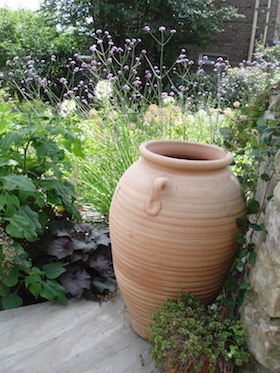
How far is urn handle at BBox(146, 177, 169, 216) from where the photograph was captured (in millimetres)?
1625

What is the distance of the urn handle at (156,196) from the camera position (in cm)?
162

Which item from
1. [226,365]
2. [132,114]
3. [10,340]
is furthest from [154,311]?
[132,114]

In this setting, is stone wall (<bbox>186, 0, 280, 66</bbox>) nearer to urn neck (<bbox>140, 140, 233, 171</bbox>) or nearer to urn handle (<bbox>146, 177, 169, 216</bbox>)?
urn neck (<bbox>140, 140, 233, 171</bbox>)

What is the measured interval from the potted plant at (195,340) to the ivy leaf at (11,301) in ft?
2.79

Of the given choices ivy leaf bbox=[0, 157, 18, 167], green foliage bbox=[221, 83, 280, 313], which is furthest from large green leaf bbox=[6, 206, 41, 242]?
green foliage bbox=[221, 83, 280, 313]

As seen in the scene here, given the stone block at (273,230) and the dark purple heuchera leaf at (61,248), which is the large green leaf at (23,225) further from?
the stone block at (273,230)

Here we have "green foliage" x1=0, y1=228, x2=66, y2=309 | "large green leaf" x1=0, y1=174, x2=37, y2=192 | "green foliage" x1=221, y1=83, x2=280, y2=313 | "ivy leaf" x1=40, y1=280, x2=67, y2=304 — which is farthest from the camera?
"ivy leaf" x1=40, y1=280, x2=67, y2=304

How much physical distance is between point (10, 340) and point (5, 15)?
9088 millimetres

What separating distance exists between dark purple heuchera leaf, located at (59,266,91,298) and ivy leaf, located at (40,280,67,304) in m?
0.05

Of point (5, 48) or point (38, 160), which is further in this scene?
point (5, 48)

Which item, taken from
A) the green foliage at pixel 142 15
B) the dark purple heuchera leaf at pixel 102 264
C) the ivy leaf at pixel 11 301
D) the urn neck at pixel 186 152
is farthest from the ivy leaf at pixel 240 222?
the green foliage at pixel 142 15

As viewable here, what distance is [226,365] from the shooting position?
63.0 inches

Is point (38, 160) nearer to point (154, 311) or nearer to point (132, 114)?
point (154, 311)

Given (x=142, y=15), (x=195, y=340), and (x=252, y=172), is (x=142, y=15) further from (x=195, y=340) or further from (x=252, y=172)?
(x=195, y=340)
